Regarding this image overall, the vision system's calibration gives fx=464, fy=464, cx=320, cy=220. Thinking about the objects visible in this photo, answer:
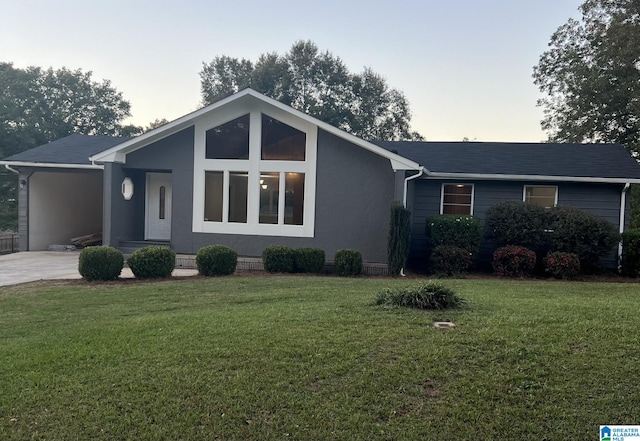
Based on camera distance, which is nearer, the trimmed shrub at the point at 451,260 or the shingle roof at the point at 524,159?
the trimmed shrub at the point at 451,260

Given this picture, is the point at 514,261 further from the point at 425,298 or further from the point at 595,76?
the point at 595,76

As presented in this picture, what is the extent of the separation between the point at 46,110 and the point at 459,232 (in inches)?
1019

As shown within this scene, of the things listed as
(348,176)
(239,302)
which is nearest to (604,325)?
(239,302)

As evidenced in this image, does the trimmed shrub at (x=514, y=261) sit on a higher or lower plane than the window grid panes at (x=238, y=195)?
lower

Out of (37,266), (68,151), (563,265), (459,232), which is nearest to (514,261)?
(563,265)

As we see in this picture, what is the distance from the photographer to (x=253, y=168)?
472 inches

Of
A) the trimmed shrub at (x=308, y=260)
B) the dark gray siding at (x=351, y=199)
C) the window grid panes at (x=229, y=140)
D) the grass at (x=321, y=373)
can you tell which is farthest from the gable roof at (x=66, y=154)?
the grass at (x=321, y=373)

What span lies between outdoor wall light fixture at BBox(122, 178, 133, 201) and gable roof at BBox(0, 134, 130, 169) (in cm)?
108

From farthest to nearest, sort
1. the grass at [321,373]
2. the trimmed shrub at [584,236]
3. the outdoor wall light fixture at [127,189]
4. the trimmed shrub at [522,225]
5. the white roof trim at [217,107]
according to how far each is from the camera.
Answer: the outdoor wall light fixture at [127,189]
the trimmed shrub at [522,225]
the white roof trim at [217,107]
the trimmed shrub at [584,236]
the grass at [321,373]

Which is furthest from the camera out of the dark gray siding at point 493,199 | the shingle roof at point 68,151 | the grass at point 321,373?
the shingle roof at point 68,151

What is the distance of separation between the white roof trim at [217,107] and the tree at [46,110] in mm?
12980

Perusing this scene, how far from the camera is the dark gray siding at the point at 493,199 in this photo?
12.1 m

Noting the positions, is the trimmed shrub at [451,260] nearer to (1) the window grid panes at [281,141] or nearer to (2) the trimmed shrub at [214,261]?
(1) the window grid panes at [281,141]

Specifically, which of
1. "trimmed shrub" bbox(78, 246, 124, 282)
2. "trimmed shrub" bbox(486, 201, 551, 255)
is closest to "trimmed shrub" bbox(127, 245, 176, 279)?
"trimmed shrub" bbox(78, 246, 124, 282)
